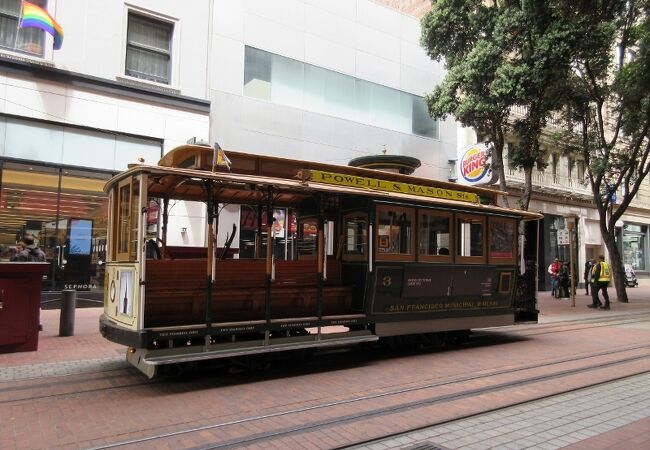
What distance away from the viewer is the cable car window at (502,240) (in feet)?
32.0

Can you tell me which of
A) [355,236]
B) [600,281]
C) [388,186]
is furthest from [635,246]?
[355,236]

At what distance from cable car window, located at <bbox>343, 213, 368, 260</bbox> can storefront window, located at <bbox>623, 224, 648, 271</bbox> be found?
29351 mm

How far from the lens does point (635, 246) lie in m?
33.1

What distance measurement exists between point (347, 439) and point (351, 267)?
13.3 ft

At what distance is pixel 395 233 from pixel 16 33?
11.3 meters

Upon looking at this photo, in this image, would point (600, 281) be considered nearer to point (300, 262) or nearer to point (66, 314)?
point (300, 262)

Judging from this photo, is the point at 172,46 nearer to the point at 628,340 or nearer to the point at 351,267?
the point at 351,267

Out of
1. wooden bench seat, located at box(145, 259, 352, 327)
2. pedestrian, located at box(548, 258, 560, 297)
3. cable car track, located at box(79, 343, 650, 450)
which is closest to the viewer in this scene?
cable car track, located at box(79, 343, 650, 450)

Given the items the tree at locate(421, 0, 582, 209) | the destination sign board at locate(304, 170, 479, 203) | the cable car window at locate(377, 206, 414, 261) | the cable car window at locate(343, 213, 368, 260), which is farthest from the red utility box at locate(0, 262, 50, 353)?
the tree at locate(421, 0, 582, 209)

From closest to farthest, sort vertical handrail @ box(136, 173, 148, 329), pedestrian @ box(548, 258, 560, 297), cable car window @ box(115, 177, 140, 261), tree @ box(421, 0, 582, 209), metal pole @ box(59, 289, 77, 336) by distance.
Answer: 1. vertical handrail @ box(136, 173, 148, 329)
2. cable car window @ box(115, 177, 140, 261)
3. metal pole @ box(59, 289, 77, 336)
4. tree @ box(421, 0, 582, 209)
5. pedestrian @ box(548, 258, 560, 297)

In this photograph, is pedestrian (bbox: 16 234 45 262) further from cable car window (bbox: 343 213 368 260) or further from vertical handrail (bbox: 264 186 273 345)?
cable car window (bbox: 343 213 368 260)

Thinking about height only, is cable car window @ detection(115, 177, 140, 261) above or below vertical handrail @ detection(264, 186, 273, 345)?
above

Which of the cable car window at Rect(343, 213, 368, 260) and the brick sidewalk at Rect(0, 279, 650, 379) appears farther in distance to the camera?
the cable car window at Rect(343, 213, 368, 260)

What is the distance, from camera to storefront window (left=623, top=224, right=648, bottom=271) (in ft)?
106
